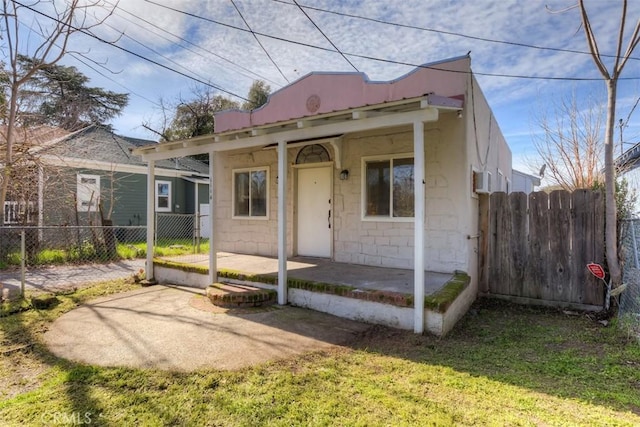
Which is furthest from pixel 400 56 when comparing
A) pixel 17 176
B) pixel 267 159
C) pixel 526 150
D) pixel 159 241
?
pixel 159 241

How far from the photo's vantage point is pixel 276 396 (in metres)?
2.79

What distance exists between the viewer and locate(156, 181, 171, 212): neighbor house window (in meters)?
14.7

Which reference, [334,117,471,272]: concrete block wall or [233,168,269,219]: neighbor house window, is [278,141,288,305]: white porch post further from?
[233,168,269,219]: neighbor house window

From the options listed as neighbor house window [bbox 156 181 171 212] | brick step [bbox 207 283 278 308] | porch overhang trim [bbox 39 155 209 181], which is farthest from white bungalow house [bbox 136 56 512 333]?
neighbor house window [bbox 156 181 171 212]

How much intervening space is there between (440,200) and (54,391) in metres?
5.50

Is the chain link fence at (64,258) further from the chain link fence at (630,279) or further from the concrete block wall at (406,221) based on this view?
the chain link fence at (630,279)

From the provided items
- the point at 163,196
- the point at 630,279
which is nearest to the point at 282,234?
the point at 630,279

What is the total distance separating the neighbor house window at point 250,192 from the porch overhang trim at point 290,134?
206 cm

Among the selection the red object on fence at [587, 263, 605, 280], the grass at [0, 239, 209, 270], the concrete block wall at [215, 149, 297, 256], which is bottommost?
the grass at [0, 239, 209, 270]

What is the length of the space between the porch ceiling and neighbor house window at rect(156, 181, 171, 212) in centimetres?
840

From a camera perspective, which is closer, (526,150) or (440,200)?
(440,200)

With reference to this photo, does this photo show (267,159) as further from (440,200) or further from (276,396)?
(276,396)

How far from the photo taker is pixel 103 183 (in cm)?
1282

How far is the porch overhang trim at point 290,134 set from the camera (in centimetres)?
433
